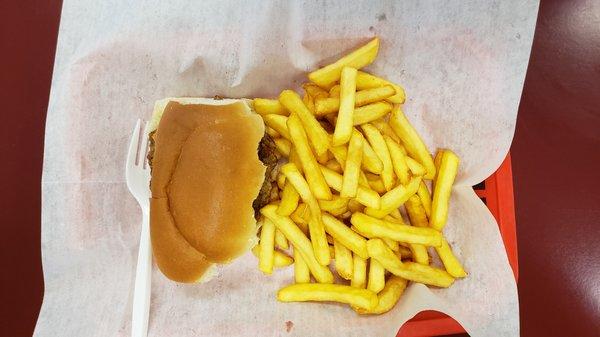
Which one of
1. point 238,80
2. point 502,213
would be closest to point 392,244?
point 502,213

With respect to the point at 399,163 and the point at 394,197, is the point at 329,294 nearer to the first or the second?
the point at 394,197

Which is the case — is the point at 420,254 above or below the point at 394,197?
below

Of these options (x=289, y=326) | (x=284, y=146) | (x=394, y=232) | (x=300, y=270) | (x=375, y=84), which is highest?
(x=375, y=84)

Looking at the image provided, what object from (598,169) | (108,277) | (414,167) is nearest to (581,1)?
(598,169)

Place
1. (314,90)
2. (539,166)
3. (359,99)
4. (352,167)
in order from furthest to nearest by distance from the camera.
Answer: (539,166), (314,90), (359,99), (352,167)

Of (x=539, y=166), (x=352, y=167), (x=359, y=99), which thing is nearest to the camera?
(x=352, y=167)

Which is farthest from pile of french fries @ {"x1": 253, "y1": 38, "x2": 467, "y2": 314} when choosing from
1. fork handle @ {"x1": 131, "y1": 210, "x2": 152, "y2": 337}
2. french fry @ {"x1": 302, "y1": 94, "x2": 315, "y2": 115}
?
fork handle @ {"x1": 131, "y1": 210, "x2": 152, "y2": 337}

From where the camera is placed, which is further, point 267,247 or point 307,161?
point 267,247

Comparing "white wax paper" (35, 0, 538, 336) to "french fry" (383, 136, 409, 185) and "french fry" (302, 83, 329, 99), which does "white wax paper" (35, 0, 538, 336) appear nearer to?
"french fry" (302, 83, 329, 99)
